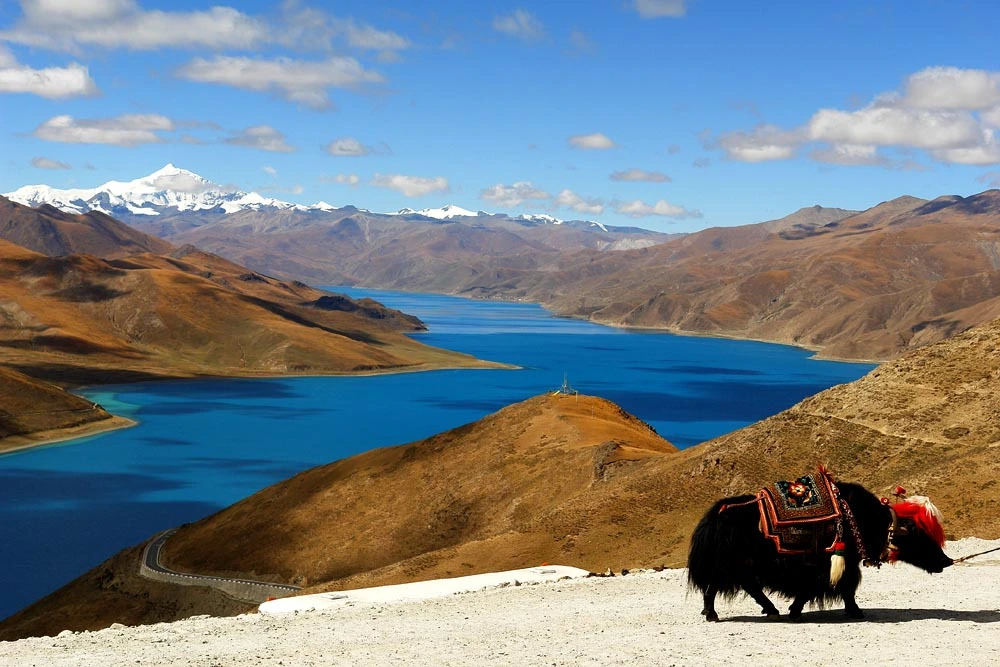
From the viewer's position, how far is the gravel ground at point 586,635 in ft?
46.7

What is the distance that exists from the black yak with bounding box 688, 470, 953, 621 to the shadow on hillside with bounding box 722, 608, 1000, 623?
0.71 feet

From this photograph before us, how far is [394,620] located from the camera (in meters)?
18.7

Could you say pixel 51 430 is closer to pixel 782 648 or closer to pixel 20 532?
pixel 20 532

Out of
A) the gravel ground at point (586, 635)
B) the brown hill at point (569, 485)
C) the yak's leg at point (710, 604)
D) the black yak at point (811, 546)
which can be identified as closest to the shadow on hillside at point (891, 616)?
the gravel ground at point (586, 635)

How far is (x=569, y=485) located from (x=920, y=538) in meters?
37.8

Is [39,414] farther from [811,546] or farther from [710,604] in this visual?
[811,546]

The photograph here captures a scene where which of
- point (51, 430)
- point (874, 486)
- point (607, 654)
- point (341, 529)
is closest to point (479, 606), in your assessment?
point (607, 654)

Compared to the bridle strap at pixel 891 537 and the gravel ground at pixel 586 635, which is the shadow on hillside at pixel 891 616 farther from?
the bridle strap at pixel 891 537

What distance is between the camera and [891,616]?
1641 cm

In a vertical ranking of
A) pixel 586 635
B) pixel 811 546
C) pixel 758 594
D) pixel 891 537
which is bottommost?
pixel 586 635

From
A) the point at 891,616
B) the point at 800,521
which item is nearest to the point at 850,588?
the point at 891,616

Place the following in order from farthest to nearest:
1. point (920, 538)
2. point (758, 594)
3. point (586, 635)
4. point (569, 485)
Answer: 1. point (569, 485)
2. point (758, 594)
3. point (920, 538)
4. point (586, 635)

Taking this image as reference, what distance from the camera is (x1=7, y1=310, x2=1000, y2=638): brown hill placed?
38.5 m

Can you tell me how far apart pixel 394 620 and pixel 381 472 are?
153 ft
